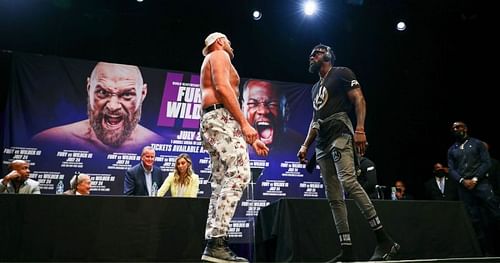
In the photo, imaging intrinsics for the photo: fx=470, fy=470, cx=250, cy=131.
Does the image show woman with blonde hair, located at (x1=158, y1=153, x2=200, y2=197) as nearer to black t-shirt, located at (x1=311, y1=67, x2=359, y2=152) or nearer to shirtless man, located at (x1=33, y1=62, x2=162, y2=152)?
shirtless man, located at (x1=33, y1=62, x2=162, y2=152)

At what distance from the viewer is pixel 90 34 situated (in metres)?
6.85

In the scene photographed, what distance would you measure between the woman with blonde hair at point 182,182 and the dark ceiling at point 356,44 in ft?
7.28

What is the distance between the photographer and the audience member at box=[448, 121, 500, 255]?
5.39 m

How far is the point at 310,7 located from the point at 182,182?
3596 mm

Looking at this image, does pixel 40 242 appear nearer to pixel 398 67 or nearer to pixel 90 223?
pixel 90 223

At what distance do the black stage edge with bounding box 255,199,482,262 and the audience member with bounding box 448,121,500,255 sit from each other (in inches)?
47.6

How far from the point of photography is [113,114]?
20.6 ft

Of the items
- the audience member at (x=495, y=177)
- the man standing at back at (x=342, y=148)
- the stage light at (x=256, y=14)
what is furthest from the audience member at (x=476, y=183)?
the stage light at (x=256, y=14)

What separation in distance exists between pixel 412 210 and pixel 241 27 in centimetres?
440

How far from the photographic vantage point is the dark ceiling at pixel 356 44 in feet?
22.2

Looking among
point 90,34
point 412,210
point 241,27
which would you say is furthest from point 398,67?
point 90,34

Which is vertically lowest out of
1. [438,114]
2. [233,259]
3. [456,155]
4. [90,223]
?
[233,259]

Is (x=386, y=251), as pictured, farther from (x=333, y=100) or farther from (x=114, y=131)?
(x=114, y=131)

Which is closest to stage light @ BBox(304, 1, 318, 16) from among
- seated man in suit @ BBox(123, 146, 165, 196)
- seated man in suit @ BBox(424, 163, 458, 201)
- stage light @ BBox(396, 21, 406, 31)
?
stage light @ BBox(396, 21, 406, 31)
